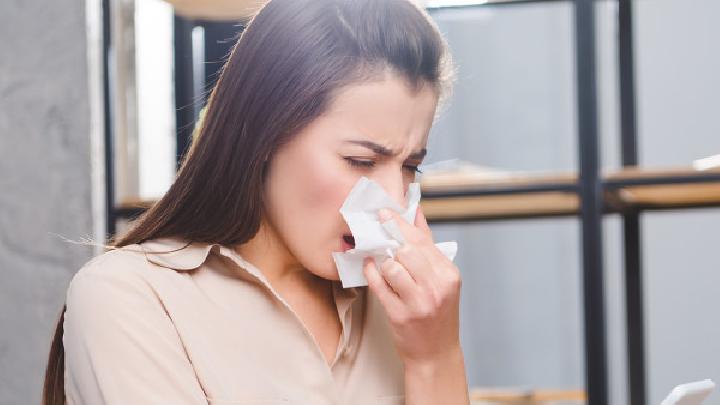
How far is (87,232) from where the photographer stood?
170 centimetres

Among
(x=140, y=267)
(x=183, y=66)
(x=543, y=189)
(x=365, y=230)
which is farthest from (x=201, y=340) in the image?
(x=183, y=66)

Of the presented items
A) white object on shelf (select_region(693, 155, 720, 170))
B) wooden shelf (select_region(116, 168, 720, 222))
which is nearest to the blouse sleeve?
wooden shelf (select_region(116, 168, 720, 222))

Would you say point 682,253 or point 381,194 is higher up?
point 381,194

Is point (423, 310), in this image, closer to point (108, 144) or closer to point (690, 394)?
point (690, 394)

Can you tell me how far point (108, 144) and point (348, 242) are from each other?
853mm

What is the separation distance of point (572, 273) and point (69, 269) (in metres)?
1.97

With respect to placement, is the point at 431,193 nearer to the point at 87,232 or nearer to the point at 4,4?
the point at 87,232

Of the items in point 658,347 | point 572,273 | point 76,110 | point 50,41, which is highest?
point 50,41

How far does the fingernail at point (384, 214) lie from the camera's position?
0.98 m

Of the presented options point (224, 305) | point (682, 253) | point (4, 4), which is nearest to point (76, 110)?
point (4, 4)

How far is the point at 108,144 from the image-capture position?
5.63 ft

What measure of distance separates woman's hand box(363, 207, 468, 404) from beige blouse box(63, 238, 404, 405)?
85mm

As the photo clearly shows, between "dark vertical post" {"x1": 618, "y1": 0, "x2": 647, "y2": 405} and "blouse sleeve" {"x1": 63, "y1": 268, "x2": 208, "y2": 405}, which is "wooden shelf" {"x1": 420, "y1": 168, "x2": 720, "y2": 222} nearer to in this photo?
"dark vertical post" {"x1": 618, "y1": 0, "x2": 647, "y2": 405}

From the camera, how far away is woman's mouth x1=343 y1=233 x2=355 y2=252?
1014mm
